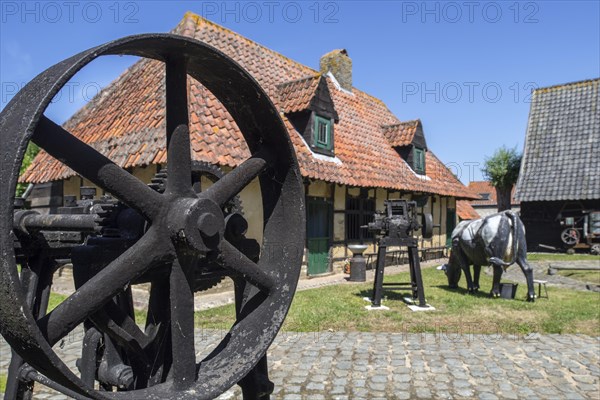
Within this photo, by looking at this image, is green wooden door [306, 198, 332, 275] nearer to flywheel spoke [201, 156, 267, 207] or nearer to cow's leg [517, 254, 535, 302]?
cow's leg [517, 254, 535, 302]

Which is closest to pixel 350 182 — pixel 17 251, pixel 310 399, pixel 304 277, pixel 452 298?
pixel 304 277

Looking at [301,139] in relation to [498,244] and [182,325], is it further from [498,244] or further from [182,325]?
[182,325]

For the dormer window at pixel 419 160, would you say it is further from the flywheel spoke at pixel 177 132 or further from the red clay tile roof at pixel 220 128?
the flywheel spoke at pixel 177 132

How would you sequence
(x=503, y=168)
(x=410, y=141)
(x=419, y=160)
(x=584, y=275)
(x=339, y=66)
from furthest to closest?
1. (x=503, y=168)
2. (x=419, y=160)
3. (x=339, y=66)
4. (x=410, y=141)
5. (x=584, y=275)

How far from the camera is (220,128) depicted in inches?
346

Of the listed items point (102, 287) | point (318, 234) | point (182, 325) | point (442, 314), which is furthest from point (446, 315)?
point (102, 287)

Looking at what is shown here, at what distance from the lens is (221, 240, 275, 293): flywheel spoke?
1728mm

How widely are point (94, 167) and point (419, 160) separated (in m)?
15.0

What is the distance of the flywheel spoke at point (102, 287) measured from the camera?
4.38 feet

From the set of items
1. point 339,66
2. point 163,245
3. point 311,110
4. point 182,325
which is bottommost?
point 182,325

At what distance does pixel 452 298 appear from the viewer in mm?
8281

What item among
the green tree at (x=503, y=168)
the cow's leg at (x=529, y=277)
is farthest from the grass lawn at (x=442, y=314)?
the green tree at (x=503, y=168)

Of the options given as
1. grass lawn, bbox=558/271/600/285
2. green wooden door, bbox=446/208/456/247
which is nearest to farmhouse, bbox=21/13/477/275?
green wooden door, bbox=446/208/456/247

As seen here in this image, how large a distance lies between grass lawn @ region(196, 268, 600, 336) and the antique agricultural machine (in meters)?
4.24
